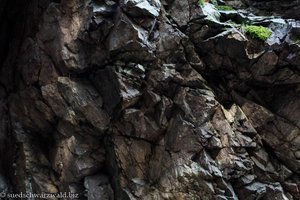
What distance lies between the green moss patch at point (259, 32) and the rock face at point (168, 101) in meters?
0.19

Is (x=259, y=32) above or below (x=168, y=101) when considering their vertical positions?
above

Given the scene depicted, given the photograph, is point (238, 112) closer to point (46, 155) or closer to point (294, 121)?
point (294, 121)

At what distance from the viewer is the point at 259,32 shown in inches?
501

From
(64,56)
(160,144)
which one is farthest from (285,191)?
(64,56)

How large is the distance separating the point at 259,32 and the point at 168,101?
4.62m

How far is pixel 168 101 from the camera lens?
41.9ft

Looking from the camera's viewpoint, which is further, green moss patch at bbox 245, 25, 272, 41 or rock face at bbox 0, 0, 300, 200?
green moss patch at bbox 245, 25, 272, 41

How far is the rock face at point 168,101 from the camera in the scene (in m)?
12.2

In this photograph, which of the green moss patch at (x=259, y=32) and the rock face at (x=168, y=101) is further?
the green moss patch at (x=259, y=32)

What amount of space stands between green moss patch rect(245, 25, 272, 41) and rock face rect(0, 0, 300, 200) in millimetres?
193

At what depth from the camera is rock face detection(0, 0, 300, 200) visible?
12250mm

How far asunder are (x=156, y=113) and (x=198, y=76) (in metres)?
2.32

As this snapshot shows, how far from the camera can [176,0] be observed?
13750 mm

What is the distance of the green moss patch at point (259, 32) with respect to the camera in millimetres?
12648
